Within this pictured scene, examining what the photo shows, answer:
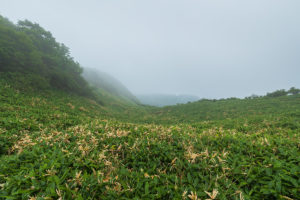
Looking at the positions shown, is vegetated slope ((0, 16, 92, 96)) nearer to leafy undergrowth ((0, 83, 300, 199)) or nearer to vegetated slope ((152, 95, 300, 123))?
leafy undergrowth ((0, 83, 300, 199))

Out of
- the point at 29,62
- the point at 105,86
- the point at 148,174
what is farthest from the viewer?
the point at 105,86

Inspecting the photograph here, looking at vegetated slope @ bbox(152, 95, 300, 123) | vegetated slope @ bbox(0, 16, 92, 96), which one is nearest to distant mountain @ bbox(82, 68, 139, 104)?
vegetated slope @ bbox(0, 16, 92, 96)

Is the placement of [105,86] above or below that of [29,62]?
above

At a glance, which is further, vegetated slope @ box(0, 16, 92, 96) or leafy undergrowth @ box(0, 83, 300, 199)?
vegetated slope @ box(0, 16, 92, 96)

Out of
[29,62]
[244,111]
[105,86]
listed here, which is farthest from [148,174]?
[105,86]

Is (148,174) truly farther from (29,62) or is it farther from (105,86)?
(105,86)

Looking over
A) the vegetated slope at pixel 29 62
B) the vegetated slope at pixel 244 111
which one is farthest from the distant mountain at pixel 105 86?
the vegetated slope at pixel 244 111

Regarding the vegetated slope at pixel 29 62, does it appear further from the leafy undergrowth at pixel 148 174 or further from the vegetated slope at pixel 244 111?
the vegetated slope at pixel 244 111

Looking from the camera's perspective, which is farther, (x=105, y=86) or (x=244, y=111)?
(x=105, y=86)

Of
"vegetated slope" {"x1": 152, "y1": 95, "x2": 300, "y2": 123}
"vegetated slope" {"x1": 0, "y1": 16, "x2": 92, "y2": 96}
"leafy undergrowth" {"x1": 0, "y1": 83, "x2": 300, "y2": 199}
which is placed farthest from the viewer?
"vegetated slope" {"x1": 152, "y1": 95, "x2": 300, "y2": 123}

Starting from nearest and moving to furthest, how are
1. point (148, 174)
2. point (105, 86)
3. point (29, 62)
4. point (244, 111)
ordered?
point (148, 174), point (29, 62), point (244, 111), point (105, 86)

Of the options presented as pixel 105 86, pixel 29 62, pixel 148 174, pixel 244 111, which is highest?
pixel 105 86

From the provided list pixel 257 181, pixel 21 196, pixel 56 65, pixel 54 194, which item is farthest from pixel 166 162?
pixel 56 65

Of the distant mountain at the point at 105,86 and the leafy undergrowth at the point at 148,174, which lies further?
the distant mountain at the point at 105,86
